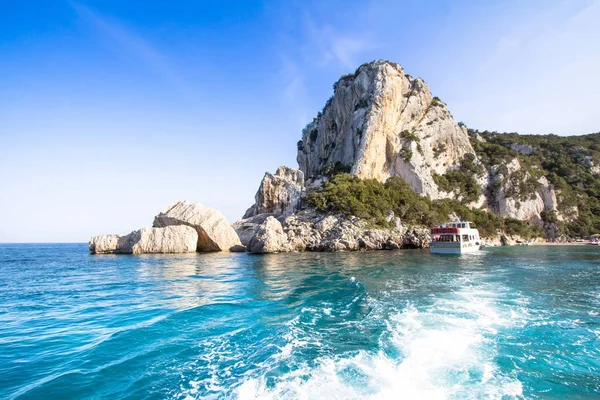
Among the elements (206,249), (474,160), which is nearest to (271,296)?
(206,249)

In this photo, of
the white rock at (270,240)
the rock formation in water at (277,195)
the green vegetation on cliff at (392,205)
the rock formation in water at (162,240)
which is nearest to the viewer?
the white rock at (270,240)

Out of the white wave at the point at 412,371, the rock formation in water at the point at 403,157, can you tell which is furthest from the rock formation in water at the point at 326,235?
the white wave at the point at 412,371

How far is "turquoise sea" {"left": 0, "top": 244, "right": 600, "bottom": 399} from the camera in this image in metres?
6.48

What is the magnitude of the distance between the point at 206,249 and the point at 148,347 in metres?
38.5

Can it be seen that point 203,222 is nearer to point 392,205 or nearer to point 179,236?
point 179,236

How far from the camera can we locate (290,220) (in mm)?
48375

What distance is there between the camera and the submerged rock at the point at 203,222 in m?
43.2

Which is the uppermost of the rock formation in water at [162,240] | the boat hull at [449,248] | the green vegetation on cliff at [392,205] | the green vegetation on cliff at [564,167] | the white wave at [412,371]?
the green vegetation on cliff at [564,167]

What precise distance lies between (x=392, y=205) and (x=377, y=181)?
9730mm

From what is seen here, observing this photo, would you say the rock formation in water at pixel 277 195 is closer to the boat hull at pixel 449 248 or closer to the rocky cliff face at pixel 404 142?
the rocky cliff face at pixel 404 142

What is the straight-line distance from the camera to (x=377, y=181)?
65.6m

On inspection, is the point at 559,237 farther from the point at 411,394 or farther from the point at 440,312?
the point at 411,394

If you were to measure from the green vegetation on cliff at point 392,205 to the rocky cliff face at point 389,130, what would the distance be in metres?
5.54

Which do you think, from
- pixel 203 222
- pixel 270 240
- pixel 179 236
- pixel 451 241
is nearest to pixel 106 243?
pixel 179 236
